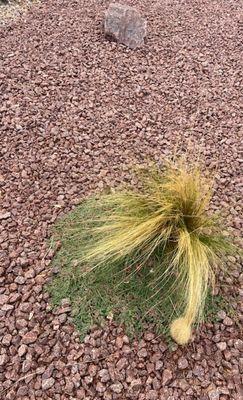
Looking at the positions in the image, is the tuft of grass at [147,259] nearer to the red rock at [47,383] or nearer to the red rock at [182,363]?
the red rock at [182,363]

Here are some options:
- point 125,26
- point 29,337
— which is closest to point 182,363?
point 29,337

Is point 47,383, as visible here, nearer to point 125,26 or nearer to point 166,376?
point 166,376

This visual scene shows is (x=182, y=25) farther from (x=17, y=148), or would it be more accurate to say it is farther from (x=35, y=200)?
(x=35, y=200)

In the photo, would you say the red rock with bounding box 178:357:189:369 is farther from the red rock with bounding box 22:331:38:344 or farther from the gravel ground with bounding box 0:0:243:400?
the red rock with bounding box 22:331:38:344

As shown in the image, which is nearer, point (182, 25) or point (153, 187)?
point (153, 187)

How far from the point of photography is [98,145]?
2.79m

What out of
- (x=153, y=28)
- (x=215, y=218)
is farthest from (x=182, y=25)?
(x=215, y=218)

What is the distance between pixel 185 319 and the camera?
1.89 metres

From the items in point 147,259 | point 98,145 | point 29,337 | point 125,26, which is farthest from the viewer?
point 125,26

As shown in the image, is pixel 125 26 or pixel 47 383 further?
pixel 125 26

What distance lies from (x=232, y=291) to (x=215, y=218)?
408 mm

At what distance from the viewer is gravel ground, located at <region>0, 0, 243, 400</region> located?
1.80 metres

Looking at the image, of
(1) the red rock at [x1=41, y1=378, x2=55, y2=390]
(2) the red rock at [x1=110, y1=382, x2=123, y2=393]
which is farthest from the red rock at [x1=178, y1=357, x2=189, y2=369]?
(1) the red rock at [x1=41, y1=378, x2=55, y2=390]

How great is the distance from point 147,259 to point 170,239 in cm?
15
